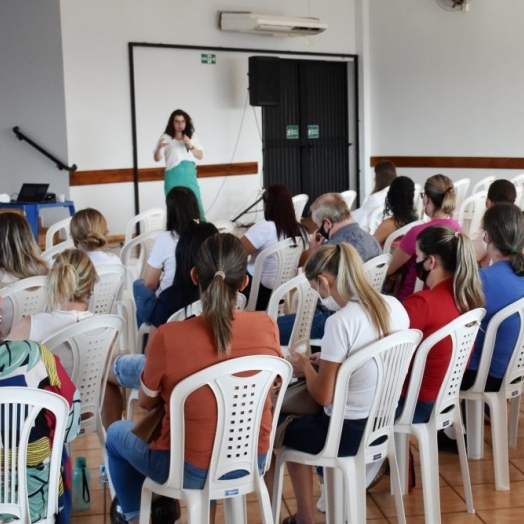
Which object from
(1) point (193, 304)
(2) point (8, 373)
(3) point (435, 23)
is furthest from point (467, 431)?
→ (3) point (435, 23)

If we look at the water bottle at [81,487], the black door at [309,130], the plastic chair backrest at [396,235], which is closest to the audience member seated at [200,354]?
the water bottle at [81,487]

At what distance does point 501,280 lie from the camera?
137 inches

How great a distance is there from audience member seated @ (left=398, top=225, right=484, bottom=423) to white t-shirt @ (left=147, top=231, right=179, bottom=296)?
1574 millimetres

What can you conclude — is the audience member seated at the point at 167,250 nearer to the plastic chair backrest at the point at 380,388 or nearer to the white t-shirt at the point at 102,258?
the white t-shirt at the point at 102,258

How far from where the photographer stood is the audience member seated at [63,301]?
3037 mm

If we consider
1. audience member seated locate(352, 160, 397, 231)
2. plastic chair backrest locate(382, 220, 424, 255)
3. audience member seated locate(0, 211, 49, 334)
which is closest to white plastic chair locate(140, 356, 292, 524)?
audience member seated locate(0, 211, 49, 334)

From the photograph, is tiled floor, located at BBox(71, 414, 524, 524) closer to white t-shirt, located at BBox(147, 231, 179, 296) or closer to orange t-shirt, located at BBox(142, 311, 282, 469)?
orange t-shirt, located at BBox(142, 311, 282, 469)

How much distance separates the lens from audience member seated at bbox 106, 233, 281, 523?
2.46 m

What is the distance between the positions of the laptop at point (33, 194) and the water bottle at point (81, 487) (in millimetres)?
5512

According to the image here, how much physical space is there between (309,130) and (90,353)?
9083mm

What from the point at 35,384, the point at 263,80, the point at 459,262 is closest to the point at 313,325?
the point at 459,262

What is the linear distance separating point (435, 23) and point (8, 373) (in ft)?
32.0

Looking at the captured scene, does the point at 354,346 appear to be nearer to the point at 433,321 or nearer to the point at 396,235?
the point at 433,321

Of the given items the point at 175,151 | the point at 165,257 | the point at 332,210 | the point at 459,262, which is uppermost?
the point at 175,151
